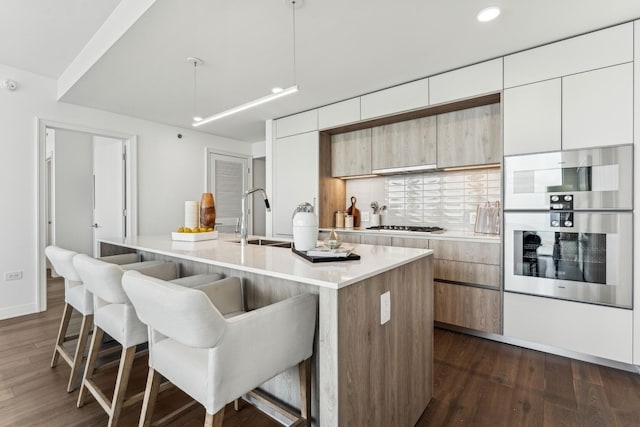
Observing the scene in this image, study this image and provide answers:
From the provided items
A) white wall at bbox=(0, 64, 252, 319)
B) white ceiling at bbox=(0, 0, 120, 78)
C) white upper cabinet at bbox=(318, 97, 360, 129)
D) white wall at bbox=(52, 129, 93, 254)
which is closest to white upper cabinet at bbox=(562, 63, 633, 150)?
white upper cabinet at bbox=(318, 97, 360, 129)

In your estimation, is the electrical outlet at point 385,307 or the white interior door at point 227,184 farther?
the white interior door at point 227,184

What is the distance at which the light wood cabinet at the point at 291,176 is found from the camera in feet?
13.2

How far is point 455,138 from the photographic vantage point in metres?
3.12

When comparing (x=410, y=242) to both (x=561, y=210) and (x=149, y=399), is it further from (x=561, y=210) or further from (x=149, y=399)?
(x=149, y=399)

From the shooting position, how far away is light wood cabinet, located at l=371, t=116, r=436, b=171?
10.8 feet

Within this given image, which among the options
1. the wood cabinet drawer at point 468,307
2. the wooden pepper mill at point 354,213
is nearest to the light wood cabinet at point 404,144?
the wooden pepper mill at point 354,213

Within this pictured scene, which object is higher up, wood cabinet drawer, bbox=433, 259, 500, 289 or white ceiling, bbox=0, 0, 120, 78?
white ceiling, bbox=0, 0, 120, 78

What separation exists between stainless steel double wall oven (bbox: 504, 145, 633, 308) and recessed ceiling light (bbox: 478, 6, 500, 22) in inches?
42.9

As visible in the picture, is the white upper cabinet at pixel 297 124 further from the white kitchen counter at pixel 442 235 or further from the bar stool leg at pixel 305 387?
the bar stool leg at pixel 305 387

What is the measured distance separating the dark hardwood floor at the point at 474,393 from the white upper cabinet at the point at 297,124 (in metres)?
2.93

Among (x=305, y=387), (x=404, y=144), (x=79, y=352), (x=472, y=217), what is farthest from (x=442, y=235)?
(x=79, y=352)

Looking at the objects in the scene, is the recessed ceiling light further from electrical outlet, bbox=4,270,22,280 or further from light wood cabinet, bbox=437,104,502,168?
electrical outlet, bbox=4,270,22,280

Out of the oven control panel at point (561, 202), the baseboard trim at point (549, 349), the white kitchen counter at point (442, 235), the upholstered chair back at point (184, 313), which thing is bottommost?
the baseboard trim at point (549, 349)

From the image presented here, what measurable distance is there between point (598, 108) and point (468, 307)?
5.99ft
